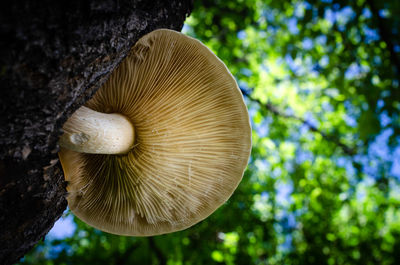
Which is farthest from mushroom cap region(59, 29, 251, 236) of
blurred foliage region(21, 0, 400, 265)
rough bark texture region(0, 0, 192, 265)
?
blurred foliage region(21, 0, 400, 265)

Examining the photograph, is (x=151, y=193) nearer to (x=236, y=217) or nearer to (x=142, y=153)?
(x=142, y=153)

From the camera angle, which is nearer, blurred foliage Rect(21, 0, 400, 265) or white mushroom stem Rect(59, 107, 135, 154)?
white mushroom stem Rect(59, 107, 135, 154)

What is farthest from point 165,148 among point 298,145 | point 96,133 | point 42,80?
point 298,145

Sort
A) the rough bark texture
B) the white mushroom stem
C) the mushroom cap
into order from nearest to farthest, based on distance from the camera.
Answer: the rough bark texture, the white mushroom stem, the mushroom cap

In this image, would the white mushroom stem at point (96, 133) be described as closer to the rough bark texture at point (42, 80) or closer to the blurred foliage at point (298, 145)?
the rough bark texture at point (42, 80)

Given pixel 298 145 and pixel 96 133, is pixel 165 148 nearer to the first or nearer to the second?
pixel 96 133

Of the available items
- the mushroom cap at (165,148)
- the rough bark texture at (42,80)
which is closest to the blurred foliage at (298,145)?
the mushroom cap at (165,148)

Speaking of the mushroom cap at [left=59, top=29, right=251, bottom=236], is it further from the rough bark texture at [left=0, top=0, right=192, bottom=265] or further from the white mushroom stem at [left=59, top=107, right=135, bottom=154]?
the rough bark texture at [left=0, top=0, right=192, bottom=265]
